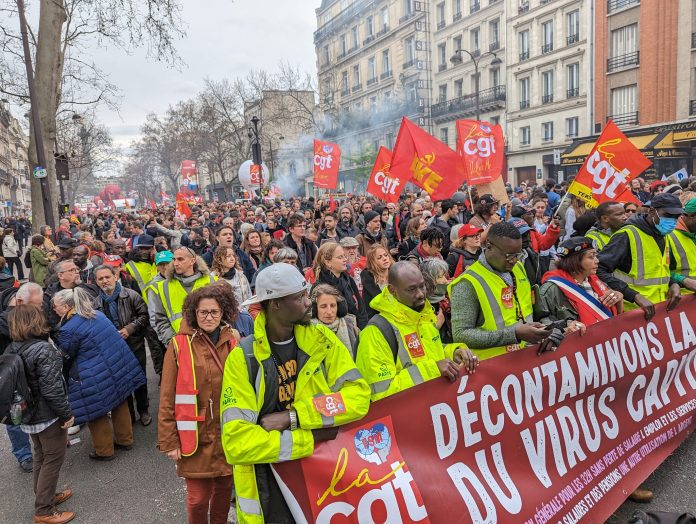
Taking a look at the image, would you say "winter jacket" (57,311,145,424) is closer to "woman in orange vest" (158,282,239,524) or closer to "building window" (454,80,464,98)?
"woman in orange vest" (158,282,239,524)

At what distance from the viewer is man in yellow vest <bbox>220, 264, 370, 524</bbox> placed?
2285mm

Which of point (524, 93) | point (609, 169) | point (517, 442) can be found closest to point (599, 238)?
point (609, 169)

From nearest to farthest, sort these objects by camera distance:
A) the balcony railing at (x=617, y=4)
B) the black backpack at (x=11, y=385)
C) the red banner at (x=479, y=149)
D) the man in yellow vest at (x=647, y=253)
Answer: the black backpack at (x=11, y=385)
the man in yellow vest at (x=647, y=253)
the red banner at (x=479, y=149)
the balcony railing at (x=617, y=4)

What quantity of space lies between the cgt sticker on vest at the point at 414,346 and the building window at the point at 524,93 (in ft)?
115

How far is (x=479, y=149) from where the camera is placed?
8.65m

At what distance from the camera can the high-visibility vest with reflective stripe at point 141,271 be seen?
21.4 ft

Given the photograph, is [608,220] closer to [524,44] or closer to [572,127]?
[572,127]

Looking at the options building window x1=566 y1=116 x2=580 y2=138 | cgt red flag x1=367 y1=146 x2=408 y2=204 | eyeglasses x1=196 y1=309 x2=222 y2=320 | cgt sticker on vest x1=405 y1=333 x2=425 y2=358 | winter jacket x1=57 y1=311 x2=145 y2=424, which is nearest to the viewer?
cgt sticker on vest x1=405 y1=333 x2=425 y2=358

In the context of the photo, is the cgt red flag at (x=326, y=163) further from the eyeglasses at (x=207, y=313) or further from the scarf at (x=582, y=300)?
the eyeglasses at (x=207, y=313)

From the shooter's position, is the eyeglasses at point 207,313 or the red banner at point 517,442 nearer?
the red banner at point 517,442

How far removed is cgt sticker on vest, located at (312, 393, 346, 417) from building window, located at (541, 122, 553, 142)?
34079 millimetres

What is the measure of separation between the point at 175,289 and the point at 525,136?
34.1 metres

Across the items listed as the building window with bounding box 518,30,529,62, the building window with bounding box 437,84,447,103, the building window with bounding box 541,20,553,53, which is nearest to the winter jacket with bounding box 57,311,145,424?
the building window with bounding box 541,20,553,53

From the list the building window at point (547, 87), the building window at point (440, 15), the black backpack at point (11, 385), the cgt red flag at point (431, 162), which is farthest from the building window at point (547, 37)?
the black backpack at point (11, 385)
